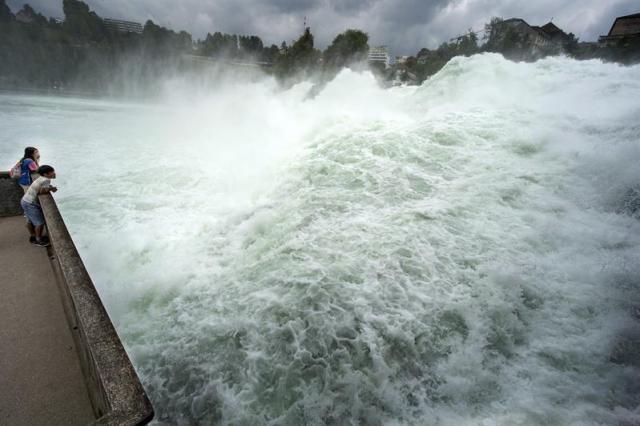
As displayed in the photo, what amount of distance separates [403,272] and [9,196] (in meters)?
8.00

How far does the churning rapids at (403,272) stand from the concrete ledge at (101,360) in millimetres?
966

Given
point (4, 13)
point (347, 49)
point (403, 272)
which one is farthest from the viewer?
point (4, 13)

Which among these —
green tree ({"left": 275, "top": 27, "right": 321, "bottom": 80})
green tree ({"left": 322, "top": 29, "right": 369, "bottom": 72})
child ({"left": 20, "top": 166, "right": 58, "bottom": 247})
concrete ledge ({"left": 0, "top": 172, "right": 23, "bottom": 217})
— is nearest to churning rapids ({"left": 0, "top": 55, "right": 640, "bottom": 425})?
child ({"left": 20, "top": 166, "right": 58, "bottom": 247})

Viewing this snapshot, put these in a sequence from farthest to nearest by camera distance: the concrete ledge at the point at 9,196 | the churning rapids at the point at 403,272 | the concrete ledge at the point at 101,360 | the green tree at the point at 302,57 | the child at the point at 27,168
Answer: the green tree at the point at 302,57 < the concrete ledge at the point at 9,196 < the child at the point at 27,168 < the churning rapids at the point at 403,272 < the concrete ledge at the point at 101,360

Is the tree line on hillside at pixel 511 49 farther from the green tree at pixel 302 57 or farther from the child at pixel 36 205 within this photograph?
the child at pixel 36 205

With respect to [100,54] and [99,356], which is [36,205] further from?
[100,54]

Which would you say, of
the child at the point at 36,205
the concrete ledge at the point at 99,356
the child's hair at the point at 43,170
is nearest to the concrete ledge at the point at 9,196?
the child at the point at 36,205

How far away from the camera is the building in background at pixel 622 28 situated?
51.2 m

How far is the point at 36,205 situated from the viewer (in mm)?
5090

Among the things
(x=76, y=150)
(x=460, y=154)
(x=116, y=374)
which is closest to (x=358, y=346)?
(x=116, y=374)

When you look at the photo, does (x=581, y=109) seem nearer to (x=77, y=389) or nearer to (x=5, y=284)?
(x=77, y=389)

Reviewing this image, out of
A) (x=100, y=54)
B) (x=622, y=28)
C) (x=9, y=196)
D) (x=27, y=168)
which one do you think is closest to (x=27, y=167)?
(x=27, y=168)

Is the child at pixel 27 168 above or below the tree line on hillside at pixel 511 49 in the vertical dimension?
below

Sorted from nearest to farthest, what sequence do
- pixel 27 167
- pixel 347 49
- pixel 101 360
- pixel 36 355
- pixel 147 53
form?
pixel 101 360 → pixel 36 355 → pixel 27 167 → pixel 347 49 → pixel 147 53
